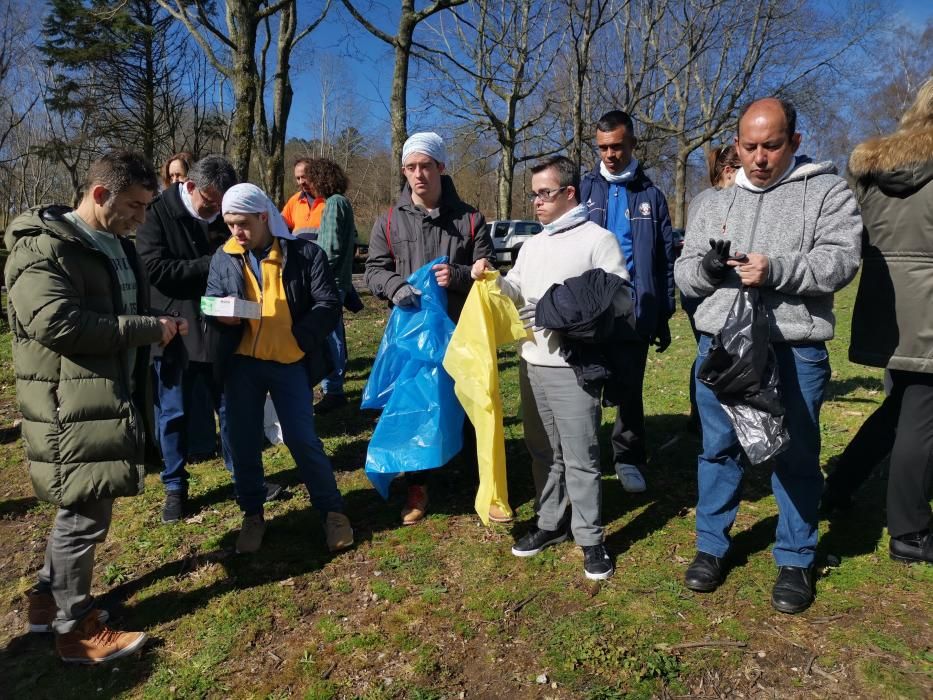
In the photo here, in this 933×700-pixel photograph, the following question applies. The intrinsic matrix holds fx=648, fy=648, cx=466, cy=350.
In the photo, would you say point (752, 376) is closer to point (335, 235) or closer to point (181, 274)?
point (181, 274)

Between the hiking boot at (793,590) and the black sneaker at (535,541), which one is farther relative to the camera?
the black sneaker at (535,541)

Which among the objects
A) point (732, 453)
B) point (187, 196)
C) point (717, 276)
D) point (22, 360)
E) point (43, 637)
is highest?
point (187, 196)

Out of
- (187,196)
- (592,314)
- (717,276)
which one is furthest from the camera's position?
(187,196)

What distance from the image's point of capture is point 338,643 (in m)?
2.68

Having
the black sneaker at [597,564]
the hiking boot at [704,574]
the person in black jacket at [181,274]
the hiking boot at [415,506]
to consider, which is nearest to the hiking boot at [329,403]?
the person in black jacket at [181,274]

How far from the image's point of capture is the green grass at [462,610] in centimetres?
243

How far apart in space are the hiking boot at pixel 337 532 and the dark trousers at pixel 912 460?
8.75 ft

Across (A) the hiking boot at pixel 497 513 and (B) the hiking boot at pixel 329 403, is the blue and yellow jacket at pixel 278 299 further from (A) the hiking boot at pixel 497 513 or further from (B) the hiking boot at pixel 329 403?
(B) the hiking boot at pixel 329 403

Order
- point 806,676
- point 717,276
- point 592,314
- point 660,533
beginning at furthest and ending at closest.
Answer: point 660,533, point 592,314, point 717,276, point 806,676

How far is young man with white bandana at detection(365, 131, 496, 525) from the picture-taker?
11.5 feet

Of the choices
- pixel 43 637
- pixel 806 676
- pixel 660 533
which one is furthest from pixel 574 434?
pixel 43 637

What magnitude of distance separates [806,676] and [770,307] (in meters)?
1.38

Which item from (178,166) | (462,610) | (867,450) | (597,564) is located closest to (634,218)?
(867,450)

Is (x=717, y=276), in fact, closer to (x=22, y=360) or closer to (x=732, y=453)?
(x=732, y=453)
